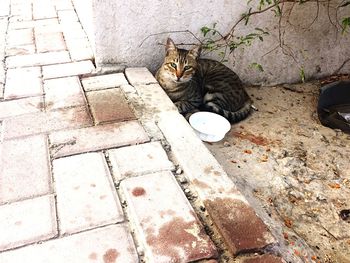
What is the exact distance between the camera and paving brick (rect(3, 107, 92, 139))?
A: 193cm

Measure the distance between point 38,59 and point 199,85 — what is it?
4.67 feet

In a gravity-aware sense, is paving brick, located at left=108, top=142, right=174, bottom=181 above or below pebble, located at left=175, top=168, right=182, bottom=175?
above

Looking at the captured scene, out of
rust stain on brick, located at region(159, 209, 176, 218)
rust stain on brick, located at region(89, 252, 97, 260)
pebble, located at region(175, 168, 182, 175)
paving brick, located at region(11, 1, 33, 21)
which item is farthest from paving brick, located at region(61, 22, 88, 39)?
rust stain on brick, located at region(89, 252, 97, 260)

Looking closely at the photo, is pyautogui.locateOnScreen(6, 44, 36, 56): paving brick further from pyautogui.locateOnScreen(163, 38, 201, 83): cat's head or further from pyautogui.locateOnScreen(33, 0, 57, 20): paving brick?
pyautogui.locateOnScreen(163, 38, 201, 83): cat's head

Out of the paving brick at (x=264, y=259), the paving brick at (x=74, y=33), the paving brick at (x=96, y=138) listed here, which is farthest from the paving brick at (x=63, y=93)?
the paving brick at (x=264, y=259)

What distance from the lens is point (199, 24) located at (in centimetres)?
281

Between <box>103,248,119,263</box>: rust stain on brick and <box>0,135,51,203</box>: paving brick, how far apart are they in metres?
0.47

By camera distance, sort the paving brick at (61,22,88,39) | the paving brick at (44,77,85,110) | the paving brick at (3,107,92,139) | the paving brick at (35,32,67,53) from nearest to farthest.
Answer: the paving brick at (3,107,92,139) < the paving brick at (44,77,85,110) < the paving brick at (35,32,67,53) < the paving brick at (61,22,88,39)

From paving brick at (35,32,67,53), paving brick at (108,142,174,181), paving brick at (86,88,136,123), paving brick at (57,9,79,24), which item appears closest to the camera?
paving brick at (108,142,174,181)

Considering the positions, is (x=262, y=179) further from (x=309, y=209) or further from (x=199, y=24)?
(x=199, y=24)

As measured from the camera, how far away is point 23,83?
7.94 feet

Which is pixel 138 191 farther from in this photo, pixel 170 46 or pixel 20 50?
pixel 20 50

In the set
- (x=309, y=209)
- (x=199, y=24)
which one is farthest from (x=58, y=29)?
(x=309, y=209)

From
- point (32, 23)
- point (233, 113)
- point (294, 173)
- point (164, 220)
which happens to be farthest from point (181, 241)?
point (32, 23)
